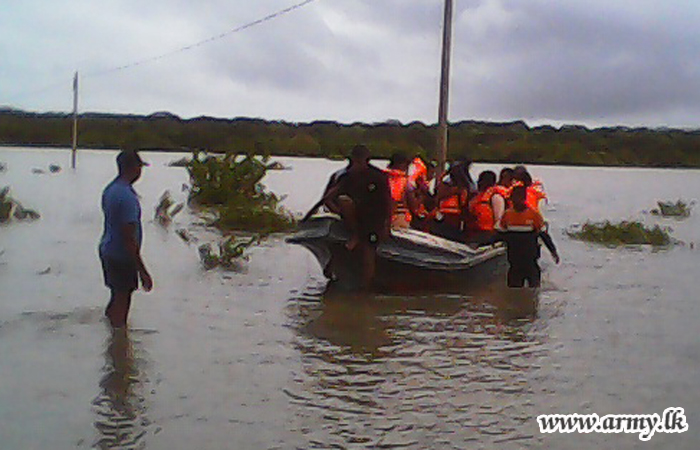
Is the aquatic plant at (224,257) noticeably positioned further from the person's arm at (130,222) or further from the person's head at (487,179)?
the person's arm at (130,222)

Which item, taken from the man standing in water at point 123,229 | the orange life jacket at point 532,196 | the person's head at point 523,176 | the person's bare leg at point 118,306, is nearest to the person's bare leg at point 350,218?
the orange life jacket at point 532,196

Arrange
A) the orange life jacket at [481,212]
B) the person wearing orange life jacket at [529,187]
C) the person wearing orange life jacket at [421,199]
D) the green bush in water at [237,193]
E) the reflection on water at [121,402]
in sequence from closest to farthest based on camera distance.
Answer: the reflection on water at [121,402] < the person wearing orange life jacket at [529,187] < the orange life jacket at [481,212] < the person wearing orange life jacket at [421,199] < the green bush in water at [237,193]

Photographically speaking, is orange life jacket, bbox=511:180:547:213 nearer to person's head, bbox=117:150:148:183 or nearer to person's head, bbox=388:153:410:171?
person's head, bbox=388:153:410:171

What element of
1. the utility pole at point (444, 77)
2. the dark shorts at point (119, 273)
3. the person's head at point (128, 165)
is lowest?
the dark shorts at point (119, 273)

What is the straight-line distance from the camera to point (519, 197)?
1135 cm

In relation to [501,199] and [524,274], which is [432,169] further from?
[524,274]

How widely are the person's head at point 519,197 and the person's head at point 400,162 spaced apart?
157 centimetres

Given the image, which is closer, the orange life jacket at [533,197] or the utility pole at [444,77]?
the orange life jacket at [533,197]

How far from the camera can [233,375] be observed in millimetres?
8328

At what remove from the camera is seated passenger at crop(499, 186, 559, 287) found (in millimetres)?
11383

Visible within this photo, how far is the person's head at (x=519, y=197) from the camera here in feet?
37.1

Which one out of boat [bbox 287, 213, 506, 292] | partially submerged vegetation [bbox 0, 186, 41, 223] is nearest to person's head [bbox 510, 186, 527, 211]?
boat [bbox 287, 213, 506, 292]

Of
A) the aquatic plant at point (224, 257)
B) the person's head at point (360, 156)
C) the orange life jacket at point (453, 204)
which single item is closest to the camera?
the person's head at point (360, 156)

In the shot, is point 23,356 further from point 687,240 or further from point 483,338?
point 687,240
